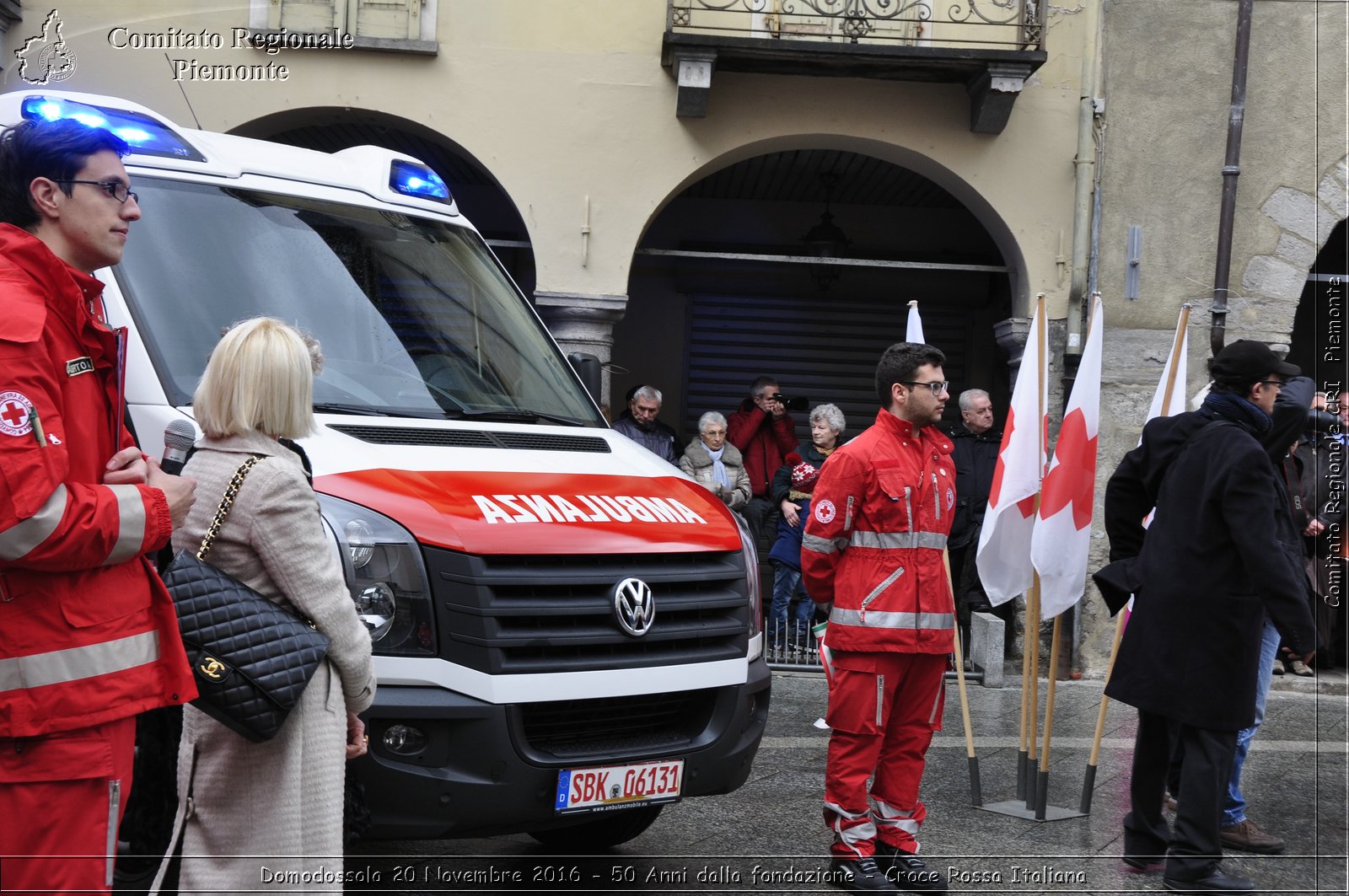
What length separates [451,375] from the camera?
4.89m

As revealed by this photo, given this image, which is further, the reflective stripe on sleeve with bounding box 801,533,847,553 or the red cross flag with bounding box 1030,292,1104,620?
the red cross flag with bounding box 1030,292,1104,620

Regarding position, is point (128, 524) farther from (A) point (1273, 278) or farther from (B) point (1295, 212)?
(B) point (1295, 212)

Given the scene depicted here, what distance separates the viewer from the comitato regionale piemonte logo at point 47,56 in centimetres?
1037

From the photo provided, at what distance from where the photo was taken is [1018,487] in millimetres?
5918

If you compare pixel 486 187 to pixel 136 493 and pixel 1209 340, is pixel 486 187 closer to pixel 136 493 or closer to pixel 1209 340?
pixel 1209 340

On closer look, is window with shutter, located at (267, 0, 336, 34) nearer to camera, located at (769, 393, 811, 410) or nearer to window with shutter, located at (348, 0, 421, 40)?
window with shutter, located at (348, 0, 421, 40)

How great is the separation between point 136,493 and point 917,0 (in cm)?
914

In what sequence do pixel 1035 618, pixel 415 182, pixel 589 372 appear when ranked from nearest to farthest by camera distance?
pixel 415 182 < pixel 589 372 < pixel 1035 618

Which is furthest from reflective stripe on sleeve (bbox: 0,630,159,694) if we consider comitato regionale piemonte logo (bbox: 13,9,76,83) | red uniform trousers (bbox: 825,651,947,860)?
comitato regionale piemonte logo (bbox: 13,9,76,83)

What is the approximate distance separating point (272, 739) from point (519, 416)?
210cm

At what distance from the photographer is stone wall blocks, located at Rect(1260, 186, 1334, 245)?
1071 centimetres

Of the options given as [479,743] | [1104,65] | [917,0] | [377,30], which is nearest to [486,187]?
[377,30]

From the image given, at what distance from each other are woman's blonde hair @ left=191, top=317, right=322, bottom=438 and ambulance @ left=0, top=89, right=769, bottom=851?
0.24m

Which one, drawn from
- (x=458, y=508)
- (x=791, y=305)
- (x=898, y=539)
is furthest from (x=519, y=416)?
(x=791, y=305)
